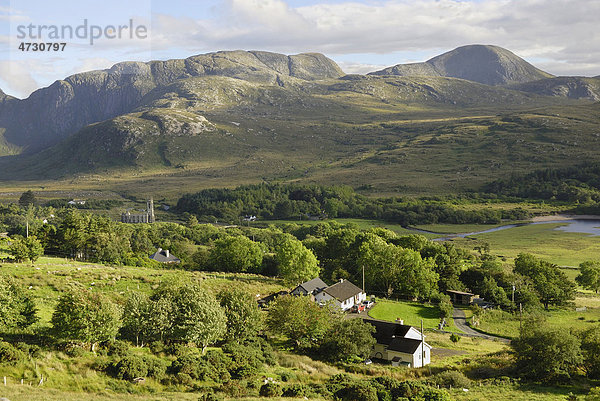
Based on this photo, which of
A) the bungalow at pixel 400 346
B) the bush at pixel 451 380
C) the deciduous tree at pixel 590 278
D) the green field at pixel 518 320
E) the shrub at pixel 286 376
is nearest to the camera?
the shrub at pixel 286 376

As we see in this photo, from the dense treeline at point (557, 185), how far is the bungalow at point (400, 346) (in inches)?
5374

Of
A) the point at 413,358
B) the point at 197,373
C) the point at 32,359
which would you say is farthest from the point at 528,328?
the point at 32,359

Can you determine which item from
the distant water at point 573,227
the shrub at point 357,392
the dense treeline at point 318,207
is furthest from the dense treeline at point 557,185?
the shrub at point 357,392

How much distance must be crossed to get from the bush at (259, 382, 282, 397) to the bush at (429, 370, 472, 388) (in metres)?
9.95

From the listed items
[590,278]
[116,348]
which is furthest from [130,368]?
[590,278]

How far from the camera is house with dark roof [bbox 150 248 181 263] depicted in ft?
246

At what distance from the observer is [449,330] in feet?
158

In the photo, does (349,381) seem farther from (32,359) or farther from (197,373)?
(32,359)

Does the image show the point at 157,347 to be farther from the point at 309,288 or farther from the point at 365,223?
the point at 365,223

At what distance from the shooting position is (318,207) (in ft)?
488

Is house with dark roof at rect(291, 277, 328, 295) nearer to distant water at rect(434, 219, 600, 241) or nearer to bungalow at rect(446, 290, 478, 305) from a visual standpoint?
bungalow at rect(446, 290, 478, 305)

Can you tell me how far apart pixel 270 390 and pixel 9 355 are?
13013mm

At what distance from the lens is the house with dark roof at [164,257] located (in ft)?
246

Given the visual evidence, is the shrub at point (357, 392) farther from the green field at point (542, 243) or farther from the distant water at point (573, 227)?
the distant water at point (573, 227)
